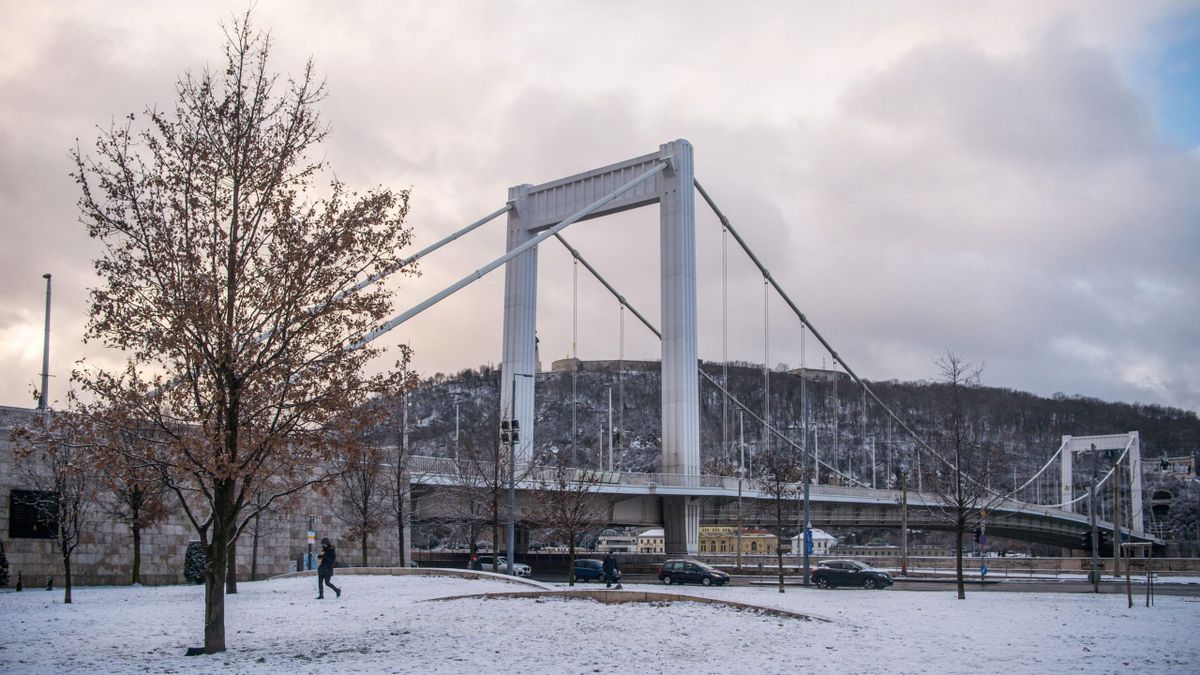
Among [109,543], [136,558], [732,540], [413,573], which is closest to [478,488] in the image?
[413,573]

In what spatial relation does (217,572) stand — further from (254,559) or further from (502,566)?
(502,566)

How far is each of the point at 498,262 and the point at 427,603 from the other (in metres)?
32.5

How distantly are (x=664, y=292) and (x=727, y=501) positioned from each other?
13360 mm

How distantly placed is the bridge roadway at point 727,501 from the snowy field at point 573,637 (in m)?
19.8

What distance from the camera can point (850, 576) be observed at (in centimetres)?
4006

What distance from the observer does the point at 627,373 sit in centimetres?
16900

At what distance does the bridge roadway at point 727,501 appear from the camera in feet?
171

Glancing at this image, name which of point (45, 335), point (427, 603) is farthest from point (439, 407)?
point (427, 603)

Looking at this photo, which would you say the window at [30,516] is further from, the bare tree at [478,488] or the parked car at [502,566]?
the bare tree at [478,488]

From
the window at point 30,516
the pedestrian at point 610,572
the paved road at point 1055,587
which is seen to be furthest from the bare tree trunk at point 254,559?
the pedestrian at point 610,572

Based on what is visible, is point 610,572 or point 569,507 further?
point 569,507

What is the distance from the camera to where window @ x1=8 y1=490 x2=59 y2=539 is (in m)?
33.2

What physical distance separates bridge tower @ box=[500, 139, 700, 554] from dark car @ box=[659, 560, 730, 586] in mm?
13483

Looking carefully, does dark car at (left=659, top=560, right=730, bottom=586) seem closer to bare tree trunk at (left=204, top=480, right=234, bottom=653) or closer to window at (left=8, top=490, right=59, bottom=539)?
window at (left=8, top=490, right=59, bottom=539)
